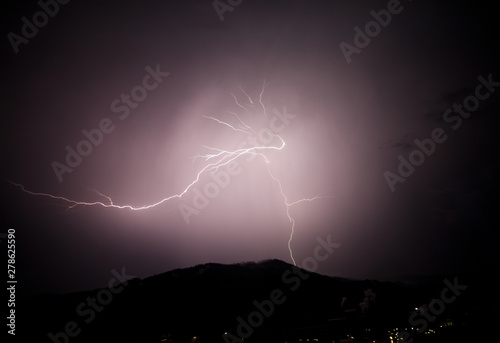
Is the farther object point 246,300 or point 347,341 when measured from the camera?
point 246,300

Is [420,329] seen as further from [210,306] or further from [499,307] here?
[210,306]

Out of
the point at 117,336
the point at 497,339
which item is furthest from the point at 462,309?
the point at 117,336

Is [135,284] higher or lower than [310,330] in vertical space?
higher

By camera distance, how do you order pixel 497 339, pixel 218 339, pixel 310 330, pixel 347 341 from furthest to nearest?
pixel 218 339, pixel 310 330, pixel 347 341, pixel 497 339

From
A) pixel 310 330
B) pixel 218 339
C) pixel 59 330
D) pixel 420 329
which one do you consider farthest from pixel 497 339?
pixel 59 330

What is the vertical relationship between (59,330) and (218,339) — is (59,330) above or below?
above

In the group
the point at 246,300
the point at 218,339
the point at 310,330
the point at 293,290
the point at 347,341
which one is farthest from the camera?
the point at 293,290

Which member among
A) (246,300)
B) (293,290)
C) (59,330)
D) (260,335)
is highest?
(59,330)

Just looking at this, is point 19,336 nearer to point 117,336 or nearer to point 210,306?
point 117,336

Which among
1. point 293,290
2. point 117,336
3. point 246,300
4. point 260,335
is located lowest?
point 293,290
